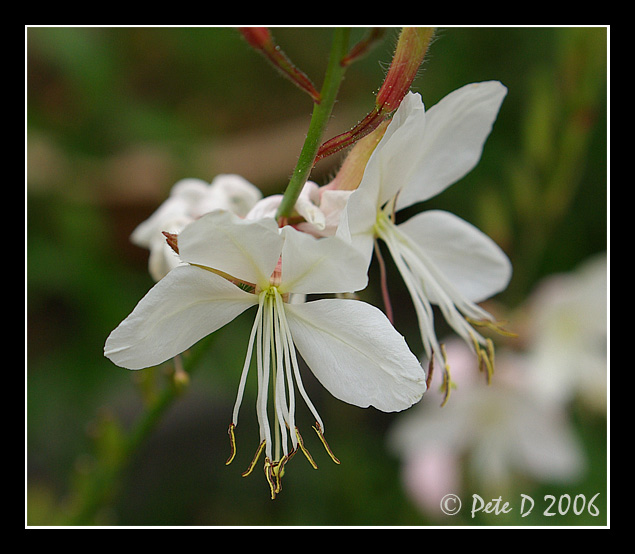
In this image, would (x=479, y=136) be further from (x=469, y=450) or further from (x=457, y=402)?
(x=469, y=450)

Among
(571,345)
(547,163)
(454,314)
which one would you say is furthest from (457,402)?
(454,314)

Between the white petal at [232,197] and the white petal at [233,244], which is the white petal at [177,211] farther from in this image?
the white petal at [233,244]

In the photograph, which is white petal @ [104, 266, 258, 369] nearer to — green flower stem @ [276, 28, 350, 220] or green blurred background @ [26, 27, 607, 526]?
green flower stem @ [276, 28, 350, 220]

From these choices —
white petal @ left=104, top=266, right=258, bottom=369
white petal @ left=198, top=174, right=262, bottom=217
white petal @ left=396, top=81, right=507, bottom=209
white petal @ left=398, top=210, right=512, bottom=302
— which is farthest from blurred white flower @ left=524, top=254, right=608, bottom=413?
white petal @ left=104, top=266, right=258, bottom=369
